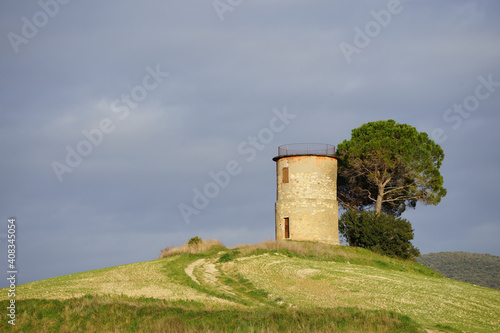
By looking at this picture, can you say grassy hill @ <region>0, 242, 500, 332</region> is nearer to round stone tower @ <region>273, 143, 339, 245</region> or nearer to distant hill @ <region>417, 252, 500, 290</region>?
round stone tower @ <region>273, 143, 339, 245</region>

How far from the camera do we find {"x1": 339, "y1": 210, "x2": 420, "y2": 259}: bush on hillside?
40938mm

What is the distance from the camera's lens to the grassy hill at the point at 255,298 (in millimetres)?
18250

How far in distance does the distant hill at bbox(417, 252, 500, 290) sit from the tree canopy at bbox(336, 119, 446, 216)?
60.8ft

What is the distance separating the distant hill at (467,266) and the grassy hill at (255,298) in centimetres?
2875

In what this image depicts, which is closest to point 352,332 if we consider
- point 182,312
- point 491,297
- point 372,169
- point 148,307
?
point 182,312

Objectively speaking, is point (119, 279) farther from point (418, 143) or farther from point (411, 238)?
point (418, 143)

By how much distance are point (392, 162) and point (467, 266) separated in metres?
32.5

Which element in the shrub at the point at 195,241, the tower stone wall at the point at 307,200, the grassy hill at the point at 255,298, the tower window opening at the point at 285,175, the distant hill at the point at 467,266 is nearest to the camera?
the grassy hill at the point at 255,298

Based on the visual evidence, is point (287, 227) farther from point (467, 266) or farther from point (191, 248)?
→ point (467, 266)

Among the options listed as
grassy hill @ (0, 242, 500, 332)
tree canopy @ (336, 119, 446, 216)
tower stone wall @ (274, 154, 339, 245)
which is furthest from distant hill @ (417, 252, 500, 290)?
grassy hill @ (0, 242, 500, 332)

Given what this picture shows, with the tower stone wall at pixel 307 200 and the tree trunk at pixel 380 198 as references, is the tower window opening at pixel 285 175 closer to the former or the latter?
the tower stone wall at pixel 307 200

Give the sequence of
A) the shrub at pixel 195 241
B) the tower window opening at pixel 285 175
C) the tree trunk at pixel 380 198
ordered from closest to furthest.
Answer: the shrub at pixel 195 241 → the tower window opening at pixel 285 175 → the tree trunk at pixel 380 198

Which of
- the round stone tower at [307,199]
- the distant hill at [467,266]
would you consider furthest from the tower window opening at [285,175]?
the distant hill at [467,266]

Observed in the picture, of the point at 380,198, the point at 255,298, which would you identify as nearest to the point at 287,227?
the point at 380,198
